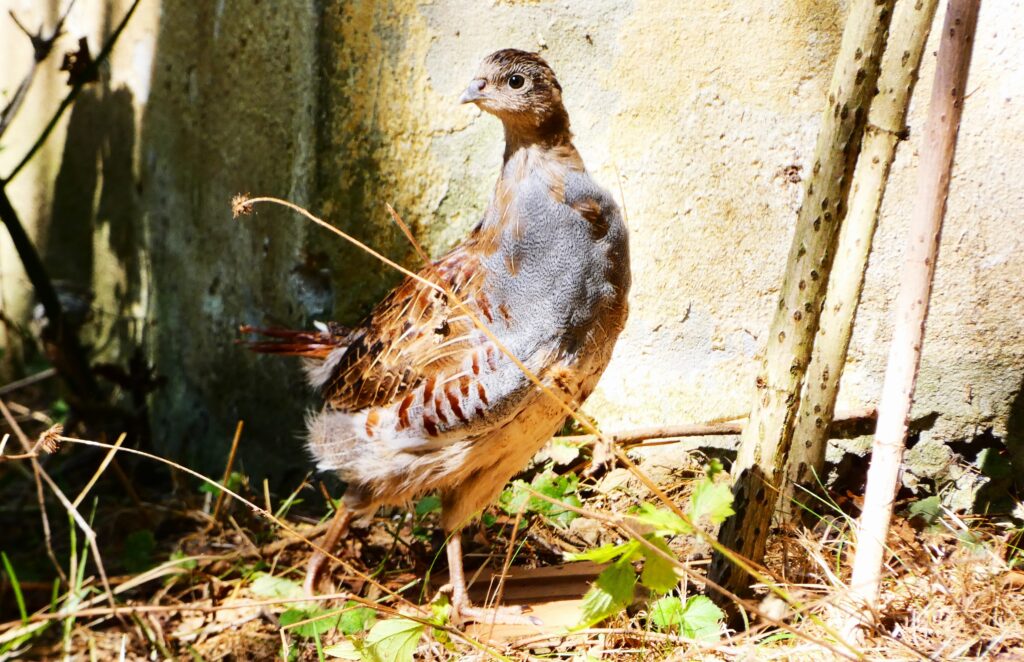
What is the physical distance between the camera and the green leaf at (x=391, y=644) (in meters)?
2.24

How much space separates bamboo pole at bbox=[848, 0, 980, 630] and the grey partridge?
2.45 ft

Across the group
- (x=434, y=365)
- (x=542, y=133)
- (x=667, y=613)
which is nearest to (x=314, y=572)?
(x=434, y=365)

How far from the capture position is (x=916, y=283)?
205 centimetres

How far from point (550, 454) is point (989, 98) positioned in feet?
5.86

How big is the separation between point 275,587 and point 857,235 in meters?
2.09

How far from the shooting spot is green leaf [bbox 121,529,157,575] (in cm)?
330

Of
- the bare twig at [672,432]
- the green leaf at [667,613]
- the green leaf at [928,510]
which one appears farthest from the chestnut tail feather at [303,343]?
the green leaf at [928,510]

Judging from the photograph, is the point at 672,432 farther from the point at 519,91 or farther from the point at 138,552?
the point at 138,552

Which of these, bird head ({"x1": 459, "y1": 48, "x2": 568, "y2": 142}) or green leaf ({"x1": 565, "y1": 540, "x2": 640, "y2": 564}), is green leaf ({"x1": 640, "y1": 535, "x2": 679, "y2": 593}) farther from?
bird head ({"x1": 459, "y1": 48, "x2": 568, "y2": 142})

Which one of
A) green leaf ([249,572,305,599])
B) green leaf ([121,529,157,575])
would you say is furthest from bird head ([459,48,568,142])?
green leaf ([121,529,157,575])

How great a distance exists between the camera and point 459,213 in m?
3.33

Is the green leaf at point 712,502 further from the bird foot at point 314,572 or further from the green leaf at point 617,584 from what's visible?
the bird foot at point 314,572

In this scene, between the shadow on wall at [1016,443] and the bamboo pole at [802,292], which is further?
the shadow on wall at [1016,443]

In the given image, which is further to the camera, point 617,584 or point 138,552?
point 138,552
